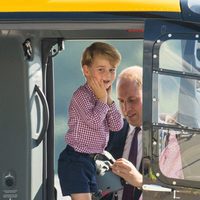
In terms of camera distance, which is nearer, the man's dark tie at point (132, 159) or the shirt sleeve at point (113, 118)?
the shirt sleeve at point (113, 118)

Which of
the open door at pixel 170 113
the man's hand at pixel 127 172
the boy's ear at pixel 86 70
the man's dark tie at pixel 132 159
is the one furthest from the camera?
the man's dark tie at pixel 132 159

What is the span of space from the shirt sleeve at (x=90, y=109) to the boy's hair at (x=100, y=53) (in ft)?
0.70

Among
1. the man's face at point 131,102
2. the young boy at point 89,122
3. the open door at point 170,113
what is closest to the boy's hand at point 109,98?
the young boy at point 89,122

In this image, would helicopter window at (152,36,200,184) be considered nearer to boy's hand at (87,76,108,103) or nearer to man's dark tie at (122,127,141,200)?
boy's hand at (87,76,108,103)

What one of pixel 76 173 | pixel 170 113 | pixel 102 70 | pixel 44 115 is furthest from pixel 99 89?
pixel 170 113

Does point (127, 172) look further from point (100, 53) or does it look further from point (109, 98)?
point (100, 53)

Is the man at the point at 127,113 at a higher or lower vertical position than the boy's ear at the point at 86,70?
lower

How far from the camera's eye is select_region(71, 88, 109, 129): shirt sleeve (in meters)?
4.41

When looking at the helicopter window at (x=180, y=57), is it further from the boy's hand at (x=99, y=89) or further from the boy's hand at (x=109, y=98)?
the boy's hand at (x=109, y=98)

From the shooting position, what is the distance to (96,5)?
3.76 metres

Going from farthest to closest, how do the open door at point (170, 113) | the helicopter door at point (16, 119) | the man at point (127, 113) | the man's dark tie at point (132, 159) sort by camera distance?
the man at point (127, 113), the man's dark tie at point (132, 159), the helicopter door at point (16, 119), the open door at point (170, 113)

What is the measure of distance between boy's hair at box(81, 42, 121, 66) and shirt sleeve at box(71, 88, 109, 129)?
21 centimetres

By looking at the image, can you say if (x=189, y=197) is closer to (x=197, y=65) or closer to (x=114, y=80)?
(x=197, y=65)

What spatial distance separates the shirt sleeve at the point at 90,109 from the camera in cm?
441
